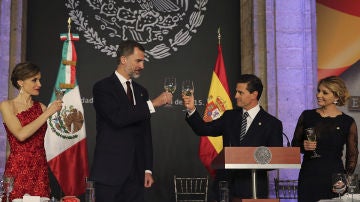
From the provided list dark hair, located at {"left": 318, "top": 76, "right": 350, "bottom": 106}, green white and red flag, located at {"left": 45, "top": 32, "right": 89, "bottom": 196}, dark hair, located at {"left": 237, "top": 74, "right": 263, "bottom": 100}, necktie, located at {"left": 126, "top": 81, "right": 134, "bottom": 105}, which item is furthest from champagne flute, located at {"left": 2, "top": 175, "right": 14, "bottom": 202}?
green white and red flag, located at {"left": 45, "top": 32, "right": 89, "bottom": 196}

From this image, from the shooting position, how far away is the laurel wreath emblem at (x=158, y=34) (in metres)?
6.70

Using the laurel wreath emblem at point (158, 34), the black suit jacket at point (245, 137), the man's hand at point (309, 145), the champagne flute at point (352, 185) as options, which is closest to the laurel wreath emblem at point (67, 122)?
the laurel wreath emblem at point (158, 34)

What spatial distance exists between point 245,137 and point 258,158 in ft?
1.71

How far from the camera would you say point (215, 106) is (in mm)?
6238

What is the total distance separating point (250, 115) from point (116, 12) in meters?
3.33

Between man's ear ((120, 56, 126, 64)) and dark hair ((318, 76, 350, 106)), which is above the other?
man's ear ((120, 56, 126, 64))

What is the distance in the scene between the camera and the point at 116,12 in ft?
22.3

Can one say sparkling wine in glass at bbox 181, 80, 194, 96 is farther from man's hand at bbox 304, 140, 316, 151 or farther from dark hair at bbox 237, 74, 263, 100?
man's hand at bbox 304, 140, 316, 151

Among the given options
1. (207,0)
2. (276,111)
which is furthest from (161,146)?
(207,0)

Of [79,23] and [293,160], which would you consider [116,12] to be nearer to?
[79,23]

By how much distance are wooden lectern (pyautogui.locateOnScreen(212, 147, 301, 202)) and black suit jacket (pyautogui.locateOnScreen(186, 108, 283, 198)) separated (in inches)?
14.3

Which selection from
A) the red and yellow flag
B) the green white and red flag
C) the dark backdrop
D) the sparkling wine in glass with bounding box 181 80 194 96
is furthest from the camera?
the dark backdrop

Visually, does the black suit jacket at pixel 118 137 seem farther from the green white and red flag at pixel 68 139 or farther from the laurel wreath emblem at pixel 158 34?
the laurel wreath emblem at pixel 158 34

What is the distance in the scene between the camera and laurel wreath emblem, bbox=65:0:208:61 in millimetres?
6699
